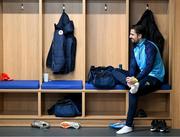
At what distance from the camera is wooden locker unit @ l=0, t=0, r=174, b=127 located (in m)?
5.54

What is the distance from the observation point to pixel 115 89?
16.8 feet

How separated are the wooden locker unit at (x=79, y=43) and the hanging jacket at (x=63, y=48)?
0.12m

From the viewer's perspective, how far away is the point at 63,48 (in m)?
5.33

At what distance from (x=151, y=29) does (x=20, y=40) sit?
6.51 ft

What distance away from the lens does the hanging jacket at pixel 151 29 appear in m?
5.38

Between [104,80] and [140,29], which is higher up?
[140,29]

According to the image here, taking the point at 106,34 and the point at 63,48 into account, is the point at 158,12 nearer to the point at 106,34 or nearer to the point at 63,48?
the point at 106,34

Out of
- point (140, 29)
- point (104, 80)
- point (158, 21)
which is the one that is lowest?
point (104, 80)

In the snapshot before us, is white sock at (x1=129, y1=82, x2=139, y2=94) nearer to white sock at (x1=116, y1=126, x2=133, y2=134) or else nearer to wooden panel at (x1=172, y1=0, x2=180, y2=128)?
white sock at (x1=116, y1=126, x2=133, y2=134)

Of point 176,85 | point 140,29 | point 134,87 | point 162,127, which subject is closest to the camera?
point 134,87

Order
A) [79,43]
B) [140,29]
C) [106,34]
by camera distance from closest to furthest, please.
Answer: [140,29] < [79,43] < [106,34]

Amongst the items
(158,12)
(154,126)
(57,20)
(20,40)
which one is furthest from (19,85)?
(158,12)

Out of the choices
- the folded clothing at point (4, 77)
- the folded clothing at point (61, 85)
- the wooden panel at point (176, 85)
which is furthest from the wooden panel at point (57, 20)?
the wooden panel at point (176, 85)

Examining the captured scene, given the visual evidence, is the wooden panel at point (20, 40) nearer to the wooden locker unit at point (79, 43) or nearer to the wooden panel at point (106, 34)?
the wooden locker unit at point (79, 43)
